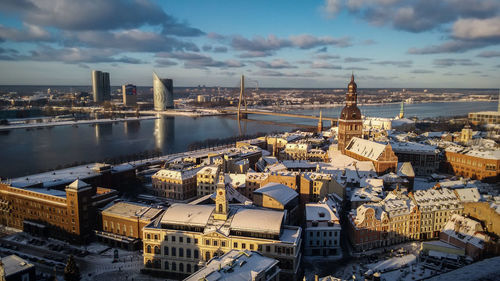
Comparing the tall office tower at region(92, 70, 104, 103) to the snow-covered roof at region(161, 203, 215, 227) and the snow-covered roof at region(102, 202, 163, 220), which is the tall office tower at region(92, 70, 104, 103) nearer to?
the snow-covered roof at region(102, 202, 163, 220)

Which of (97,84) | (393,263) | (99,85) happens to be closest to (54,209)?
(393,263)

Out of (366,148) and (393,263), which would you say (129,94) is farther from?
(393,263)

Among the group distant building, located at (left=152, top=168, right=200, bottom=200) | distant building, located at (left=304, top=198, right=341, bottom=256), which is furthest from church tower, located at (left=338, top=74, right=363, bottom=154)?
distant building, located at (left=304, top=198, right=341, bottom=256)

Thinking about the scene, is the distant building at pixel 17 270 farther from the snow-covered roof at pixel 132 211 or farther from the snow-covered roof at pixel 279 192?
the snow-covered roof at pixel 279 192

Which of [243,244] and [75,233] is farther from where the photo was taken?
[75,233]

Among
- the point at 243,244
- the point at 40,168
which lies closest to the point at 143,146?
the point at 40,168

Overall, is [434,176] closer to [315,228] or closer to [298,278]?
[315,228]
